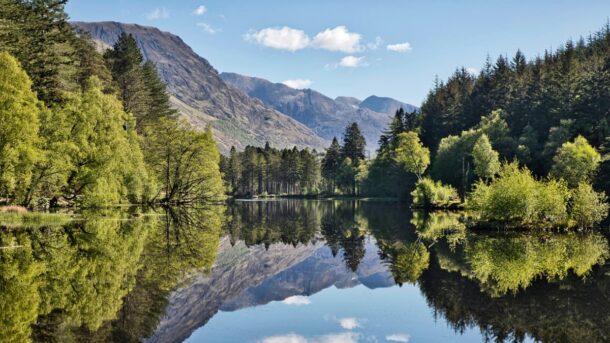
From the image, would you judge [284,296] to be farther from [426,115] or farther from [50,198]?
[426,115]

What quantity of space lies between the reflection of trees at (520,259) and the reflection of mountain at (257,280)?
14.0 ft

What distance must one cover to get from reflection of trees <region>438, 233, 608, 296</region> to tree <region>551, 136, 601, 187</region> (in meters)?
27.7

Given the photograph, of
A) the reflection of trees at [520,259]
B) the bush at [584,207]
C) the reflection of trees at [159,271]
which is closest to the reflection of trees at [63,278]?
the reflection of trees at [159,271]

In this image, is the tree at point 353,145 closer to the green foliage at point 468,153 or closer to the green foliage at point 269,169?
the green foliage at point 269,169

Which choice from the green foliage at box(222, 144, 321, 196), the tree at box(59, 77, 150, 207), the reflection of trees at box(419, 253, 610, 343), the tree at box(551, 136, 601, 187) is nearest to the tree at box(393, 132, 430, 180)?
the tree at box(551, 136, 601, 187)

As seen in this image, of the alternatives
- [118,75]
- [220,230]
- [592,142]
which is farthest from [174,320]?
[592,142]

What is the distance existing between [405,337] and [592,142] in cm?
8078

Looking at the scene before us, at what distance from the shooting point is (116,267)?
2386cm

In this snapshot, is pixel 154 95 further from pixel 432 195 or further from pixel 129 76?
pixel 432 195

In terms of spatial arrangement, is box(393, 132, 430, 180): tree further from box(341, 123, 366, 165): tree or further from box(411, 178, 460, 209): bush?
box(341, 123, 366, 165): tree

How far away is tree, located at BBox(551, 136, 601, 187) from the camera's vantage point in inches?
2576

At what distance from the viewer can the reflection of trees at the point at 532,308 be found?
14.6 meters

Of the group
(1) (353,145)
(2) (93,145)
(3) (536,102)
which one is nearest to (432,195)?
(3) (536,102)

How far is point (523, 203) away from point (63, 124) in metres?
44.2
